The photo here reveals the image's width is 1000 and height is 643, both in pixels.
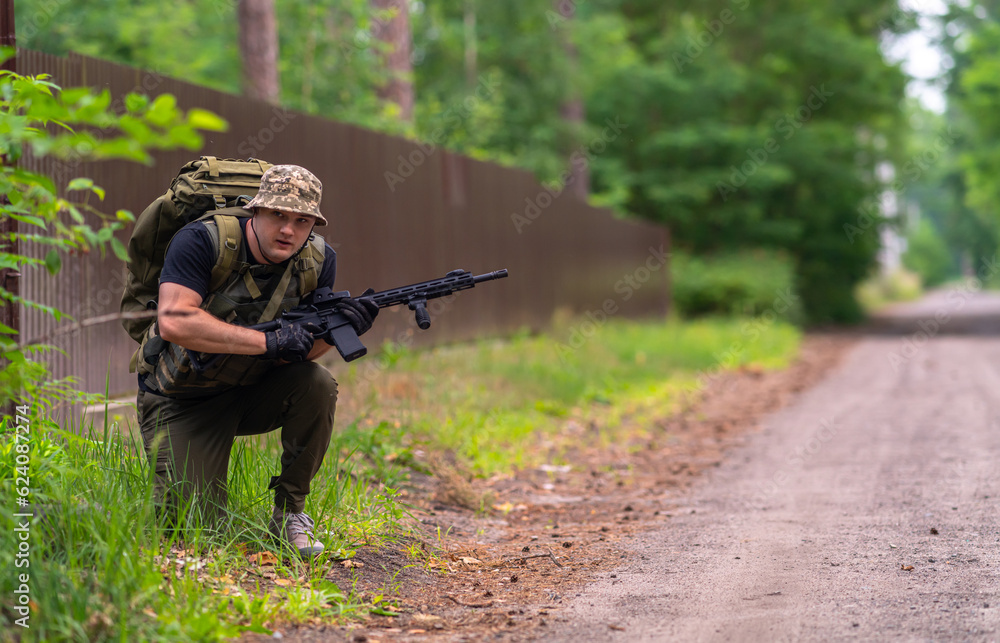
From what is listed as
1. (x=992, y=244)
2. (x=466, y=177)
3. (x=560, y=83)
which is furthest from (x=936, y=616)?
(x=992, y=244)

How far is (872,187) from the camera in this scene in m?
27.3

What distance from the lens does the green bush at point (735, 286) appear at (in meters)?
22.8

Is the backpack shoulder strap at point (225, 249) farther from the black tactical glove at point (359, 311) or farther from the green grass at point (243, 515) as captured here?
the green grass at point (243, 515)

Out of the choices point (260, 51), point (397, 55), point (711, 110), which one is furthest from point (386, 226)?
point (711, 110)

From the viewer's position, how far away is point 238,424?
4.63m

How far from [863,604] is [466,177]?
887 centimetres

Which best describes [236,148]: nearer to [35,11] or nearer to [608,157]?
[35,11]

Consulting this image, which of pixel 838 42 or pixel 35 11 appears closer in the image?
pixel 35 11

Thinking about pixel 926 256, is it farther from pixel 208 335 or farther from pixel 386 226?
pixel 208 335

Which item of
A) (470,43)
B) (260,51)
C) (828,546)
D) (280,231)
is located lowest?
(828,546)

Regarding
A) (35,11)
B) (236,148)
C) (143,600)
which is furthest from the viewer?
(35,11)

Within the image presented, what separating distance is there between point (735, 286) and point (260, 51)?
13.6 meters

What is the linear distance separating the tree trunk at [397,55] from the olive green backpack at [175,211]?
36.4 ft

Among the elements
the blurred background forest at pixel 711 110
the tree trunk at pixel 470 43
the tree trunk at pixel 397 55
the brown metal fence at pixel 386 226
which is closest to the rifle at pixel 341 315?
the brown metal fence at pixel 386 226
